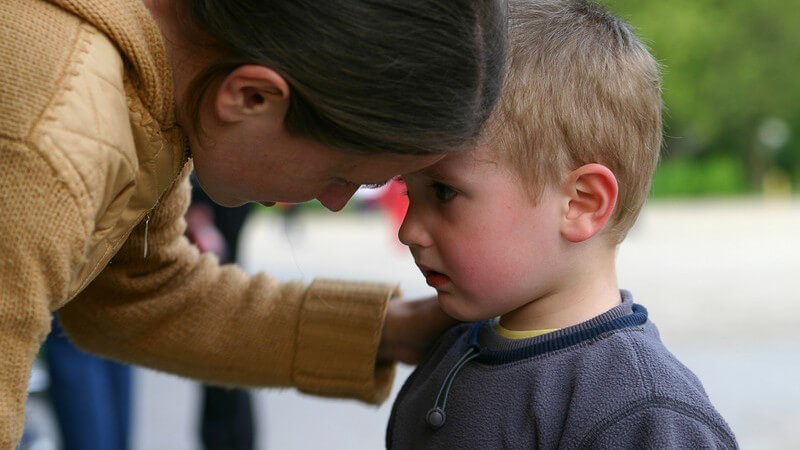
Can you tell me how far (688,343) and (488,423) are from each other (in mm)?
4962

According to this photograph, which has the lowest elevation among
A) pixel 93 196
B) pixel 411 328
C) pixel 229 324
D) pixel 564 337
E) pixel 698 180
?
pixel 698 180

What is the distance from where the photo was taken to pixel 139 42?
57.7 inches

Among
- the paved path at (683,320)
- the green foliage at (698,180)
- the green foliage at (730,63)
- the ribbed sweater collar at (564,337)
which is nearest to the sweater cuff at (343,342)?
the paved path at (683,320)

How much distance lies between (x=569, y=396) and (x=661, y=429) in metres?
0.15

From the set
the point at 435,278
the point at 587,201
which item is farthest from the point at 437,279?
the point at 587,201

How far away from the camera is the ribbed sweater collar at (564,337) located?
1.67m

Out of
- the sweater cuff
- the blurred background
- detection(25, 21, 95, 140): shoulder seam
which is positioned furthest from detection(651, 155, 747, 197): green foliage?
detection(25, 21, 95, 140): shoulder seam

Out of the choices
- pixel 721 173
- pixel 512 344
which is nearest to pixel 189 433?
pixel 512 344

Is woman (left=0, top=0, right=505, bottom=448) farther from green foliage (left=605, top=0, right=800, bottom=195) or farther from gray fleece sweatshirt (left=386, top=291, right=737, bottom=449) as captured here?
green foliage (left=605, top=0, right=800, bottom=195)

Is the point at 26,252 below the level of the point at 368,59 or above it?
below

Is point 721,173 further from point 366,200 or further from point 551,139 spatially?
point 551,139

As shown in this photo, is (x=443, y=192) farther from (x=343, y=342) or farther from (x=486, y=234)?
(x=343, y=342)

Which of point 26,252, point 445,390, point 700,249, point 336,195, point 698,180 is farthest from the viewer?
point 698,180

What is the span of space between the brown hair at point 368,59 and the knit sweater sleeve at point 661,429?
0.44 meters
